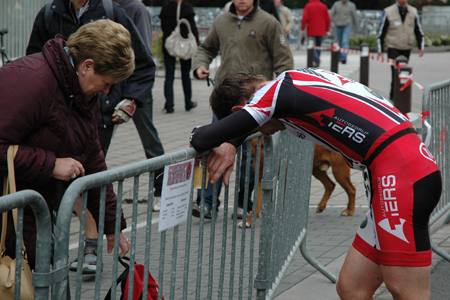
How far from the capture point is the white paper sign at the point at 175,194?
2258 millimetres

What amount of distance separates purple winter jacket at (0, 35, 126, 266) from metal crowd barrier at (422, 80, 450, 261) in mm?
2706

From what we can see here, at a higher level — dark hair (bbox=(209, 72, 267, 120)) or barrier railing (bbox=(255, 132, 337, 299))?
dark hair (bbox=(209, 72, 267, 120))

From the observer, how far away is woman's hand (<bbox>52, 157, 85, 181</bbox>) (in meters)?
2.60

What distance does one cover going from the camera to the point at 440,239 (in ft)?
16.7

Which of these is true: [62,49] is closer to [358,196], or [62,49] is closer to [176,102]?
[358,196]

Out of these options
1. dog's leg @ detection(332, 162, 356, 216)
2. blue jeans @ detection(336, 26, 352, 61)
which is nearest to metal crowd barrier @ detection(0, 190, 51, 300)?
dog's leg @ detection(332, 162, 356, 216)

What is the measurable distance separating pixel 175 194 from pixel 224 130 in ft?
1.28

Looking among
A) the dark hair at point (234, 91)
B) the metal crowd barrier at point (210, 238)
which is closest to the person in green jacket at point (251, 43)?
the metal crowd barrier at point (210, 238)

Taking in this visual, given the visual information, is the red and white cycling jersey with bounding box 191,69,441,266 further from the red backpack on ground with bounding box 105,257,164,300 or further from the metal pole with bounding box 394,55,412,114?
the metal pole with bounding box 394,55,412,114

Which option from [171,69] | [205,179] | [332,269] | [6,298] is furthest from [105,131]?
[171,69]

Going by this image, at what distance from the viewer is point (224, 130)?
101 inches

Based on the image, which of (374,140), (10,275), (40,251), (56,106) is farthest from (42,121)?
(374,140)

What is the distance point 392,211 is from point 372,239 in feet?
1.07

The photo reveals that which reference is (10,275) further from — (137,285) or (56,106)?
(56,106)
